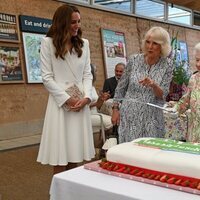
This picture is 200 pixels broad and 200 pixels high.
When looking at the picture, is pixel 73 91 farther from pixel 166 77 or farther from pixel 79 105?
pixel 166 77

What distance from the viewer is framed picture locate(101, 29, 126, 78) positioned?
7.42 metres

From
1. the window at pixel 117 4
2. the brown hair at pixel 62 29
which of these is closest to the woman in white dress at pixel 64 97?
the brown hair at pixel 62 29

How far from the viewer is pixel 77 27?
97.7 inches

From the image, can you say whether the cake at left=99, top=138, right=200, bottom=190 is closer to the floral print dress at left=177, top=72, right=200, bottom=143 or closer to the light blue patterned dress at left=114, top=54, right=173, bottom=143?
the floral print dress at left=177, top=72, right=200, bottom=143

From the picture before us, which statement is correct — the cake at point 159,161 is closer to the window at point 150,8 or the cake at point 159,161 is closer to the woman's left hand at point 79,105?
the woman's left hand at point 79,105

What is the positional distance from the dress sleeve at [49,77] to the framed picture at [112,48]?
4.95 metres

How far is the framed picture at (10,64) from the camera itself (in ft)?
18.2

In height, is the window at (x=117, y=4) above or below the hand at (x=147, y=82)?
above

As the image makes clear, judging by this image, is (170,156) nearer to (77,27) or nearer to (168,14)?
(77,27)

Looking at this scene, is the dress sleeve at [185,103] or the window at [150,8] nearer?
the dress sleeve at [185,103]

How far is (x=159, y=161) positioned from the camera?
3.95 feet

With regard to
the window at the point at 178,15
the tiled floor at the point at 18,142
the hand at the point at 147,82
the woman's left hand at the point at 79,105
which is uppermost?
the window at the point at 178,15

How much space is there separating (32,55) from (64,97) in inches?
145

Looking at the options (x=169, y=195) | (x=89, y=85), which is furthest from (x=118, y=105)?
(x=169, y=195)
